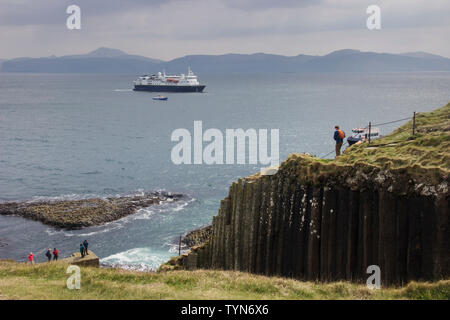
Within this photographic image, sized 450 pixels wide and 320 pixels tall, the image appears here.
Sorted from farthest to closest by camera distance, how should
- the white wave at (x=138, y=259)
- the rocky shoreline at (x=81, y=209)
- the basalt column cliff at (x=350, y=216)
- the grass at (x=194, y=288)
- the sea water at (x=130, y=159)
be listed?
the rocky shoreline at (x=81, y=209), the sea water at (x=130, y=159), the white wave at (x=138, y=259), the basalt column cliff at (x=350, y=216), the grass at (x=194, y=288)

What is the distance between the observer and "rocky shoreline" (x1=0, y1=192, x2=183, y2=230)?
1957 inches

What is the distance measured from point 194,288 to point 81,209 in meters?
40.1

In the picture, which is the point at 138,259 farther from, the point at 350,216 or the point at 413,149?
the point at 413,149

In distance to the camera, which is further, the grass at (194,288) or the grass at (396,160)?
the grass at (396,160)

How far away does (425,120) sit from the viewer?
26.5m

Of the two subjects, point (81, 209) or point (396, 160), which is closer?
point (396, 160)

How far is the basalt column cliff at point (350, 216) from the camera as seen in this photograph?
55.6 ft

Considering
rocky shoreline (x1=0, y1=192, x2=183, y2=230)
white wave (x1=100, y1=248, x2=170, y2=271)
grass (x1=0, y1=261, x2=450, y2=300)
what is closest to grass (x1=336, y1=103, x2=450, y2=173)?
grass (x1=0, y1=261, x2=450, y2=300)

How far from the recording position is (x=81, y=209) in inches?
2088

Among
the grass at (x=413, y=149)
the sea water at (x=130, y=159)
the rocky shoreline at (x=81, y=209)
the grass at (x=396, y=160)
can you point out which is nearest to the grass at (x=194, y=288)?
the grass at (x=396, y=160)

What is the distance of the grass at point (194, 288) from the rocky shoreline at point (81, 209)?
31.7 m

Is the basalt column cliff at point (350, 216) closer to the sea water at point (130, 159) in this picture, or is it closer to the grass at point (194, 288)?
the grass at point (194, 288)

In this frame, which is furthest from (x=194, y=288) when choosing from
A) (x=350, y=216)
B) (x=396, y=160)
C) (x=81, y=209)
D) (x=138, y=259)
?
(x=81, y=209)
